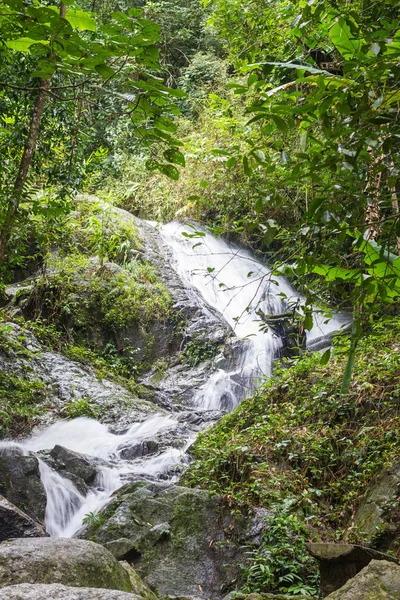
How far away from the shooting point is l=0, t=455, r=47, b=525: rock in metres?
5.78

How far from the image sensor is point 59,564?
113 inches

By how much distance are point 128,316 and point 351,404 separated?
6.41 m

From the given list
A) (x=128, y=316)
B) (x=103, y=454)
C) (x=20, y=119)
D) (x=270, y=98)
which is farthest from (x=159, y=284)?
(x=270, y=98)

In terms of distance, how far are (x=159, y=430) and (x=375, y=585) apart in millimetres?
5899

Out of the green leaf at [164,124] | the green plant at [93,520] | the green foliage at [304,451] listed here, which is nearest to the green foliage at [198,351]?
the green foliage at [304,451]

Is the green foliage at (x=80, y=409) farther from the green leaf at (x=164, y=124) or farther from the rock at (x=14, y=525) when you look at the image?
the green leaf at (x=164, y=124)

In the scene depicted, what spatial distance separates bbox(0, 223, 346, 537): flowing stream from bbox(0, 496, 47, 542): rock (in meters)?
1.07

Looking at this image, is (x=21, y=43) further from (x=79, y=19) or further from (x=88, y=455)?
(x=88, y=455)

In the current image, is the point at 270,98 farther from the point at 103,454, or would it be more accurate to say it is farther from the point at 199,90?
the point at 199,90

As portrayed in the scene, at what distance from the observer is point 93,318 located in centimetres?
1109

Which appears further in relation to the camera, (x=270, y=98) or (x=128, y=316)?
(x=128, y=316)

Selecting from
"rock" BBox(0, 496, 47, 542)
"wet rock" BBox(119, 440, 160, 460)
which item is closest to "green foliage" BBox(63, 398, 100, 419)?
"wet rock" BBox(119, 440, 160, 460)

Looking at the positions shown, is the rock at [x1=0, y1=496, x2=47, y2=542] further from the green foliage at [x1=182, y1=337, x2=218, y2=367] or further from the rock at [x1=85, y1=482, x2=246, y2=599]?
the green foliage at [x1=182, y1=337, x2=218, y2=367]

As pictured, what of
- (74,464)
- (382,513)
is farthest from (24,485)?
(382,513)
